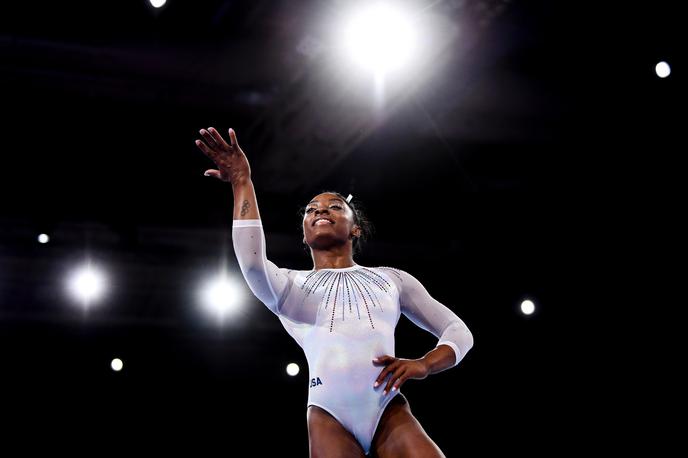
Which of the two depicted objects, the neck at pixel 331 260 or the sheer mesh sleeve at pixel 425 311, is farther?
the neck at pixel 331 260

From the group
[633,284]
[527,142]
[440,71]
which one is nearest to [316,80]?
[440,71]

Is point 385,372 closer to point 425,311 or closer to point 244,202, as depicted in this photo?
point 425,311

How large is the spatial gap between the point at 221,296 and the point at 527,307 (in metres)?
2.63

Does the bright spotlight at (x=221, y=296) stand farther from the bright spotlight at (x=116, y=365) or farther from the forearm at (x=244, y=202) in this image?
the forearm at (x=244, y=202)

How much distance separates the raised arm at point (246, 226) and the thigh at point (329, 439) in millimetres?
428

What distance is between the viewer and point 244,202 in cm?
278

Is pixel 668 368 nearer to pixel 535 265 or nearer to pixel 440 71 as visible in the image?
pixel 535 265

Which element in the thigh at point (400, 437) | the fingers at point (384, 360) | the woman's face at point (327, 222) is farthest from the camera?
the woman's face at point (327, 222)

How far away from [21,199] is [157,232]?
1.14m

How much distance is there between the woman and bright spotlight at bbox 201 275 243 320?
12.7 feet

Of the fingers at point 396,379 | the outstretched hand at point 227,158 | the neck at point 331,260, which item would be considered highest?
the outstretched hand at point 227,158

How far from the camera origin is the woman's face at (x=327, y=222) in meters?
3.10

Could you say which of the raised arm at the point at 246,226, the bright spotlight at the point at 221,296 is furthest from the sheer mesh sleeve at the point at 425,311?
the bright spotlight at the point at 221,296

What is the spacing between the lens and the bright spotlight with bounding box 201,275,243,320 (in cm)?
686
